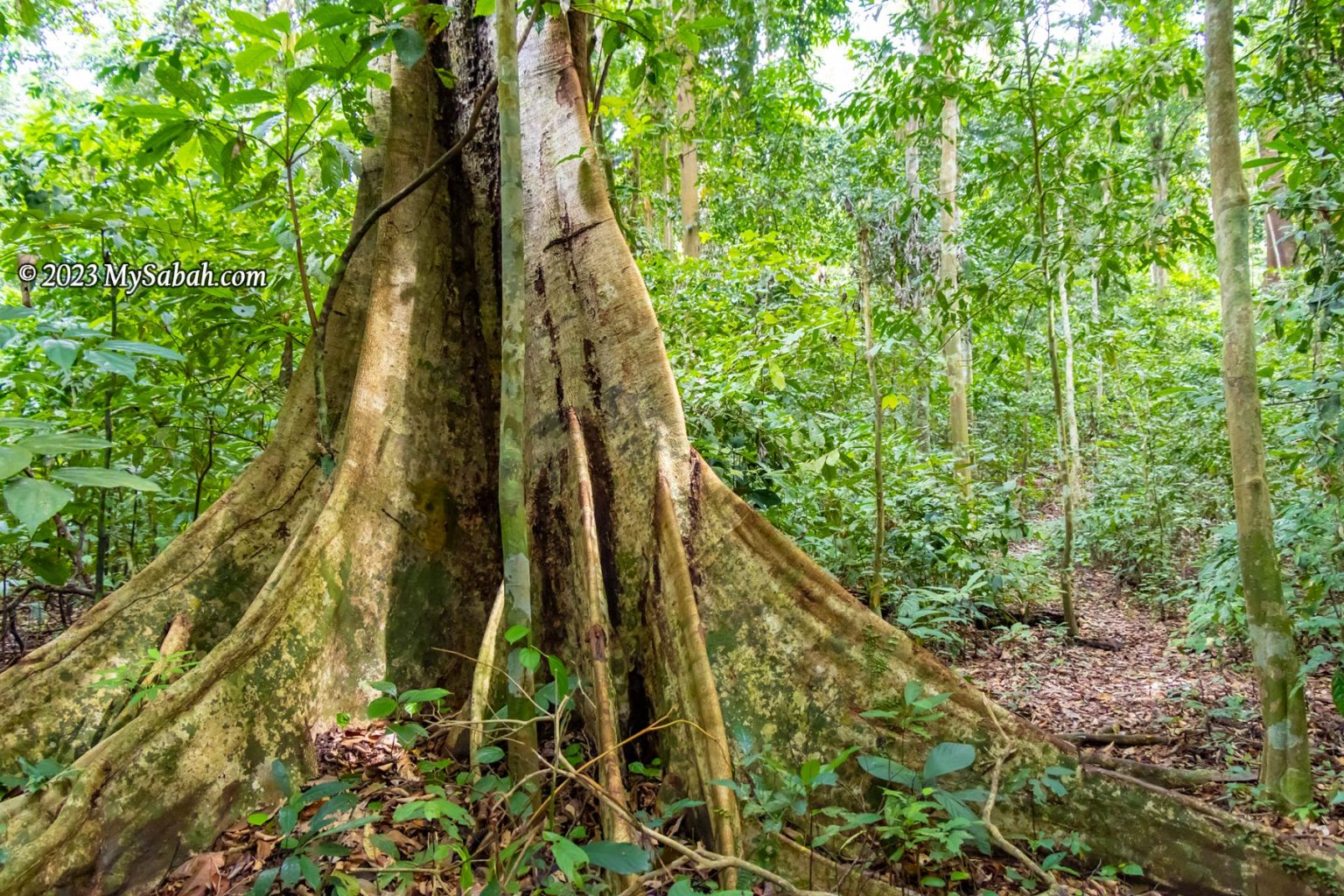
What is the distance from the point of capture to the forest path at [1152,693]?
10.6 ft

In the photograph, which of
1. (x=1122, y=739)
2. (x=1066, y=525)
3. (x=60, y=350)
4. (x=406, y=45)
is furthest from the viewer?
(x=1066, y=525)

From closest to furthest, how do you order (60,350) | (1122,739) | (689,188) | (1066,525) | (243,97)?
(60,350) < (243,97) < (1122,739) < (1066,525) < (689,188)

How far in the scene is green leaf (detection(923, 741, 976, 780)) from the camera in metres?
1.95

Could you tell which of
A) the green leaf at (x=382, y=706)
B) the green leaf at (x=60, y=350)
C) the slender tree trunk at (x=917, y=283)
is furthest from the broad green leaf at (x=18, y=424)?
the slender tree trunk at (x=917, y=283)

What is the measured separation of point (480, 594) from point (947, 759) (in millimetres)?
1842

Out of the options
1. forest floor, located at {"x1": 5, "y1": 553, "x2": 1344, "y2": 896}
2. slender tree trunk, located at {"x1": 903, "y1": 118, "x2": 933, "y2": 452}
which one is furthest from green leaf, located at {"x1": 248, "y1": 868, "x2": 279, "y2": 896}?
slender tree trunk, located at {"x1": 903, "y1": 118, "x2": 933, "y2": 452}

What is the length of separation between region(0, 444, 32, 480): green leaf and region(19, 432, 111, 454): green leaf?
0.02 metres

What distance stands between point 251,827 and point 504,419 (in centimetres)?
144

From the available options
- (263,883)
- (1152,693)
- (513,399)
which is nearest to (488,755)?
(263,883)

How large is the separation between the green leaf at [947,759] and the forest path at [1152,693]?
1479mm

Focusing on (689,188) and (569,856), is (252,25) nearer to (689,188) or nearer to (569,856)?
(569,856)

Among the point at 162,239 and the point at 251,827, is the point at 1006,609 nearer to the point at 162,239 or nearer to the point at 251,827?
the point at 251,827

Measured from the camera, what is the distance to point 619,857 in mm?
1542

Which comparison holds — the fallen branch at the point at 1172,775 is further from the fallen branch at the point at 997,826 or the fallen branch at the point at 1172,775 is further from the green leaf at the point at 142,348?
the green leaf at the point at 142,348
